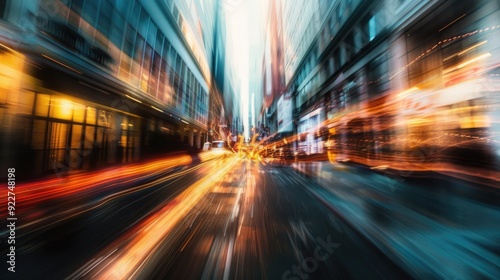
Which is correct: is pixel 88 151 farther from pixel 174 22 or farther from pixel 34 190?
pixel 174 22

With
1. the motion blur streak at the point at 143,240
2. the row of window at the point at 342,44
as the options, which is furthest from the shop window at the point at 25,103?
the row of window at the point at 342,44

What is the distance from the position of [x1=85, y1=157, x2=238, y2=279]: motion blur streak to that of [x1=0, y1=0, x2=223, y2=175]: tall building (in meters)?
5.37

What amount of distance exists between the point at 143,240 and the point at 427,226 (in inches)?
227

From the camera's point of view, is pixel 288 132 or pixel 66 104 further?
pixel 288 132

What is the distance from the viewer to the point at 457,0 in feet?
29.4

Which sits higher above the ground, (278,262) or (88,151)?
(88,151)

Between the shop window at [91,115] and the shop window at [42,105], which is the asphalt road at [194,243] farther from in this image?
the shop window at [91,115]

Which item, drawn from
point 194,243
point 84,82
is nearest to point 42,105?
point 84,82

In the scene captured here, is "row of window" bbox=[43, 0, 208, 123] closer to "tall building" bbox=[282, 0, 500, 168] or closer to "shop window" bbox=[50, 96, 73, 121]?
"shop window" bbox=[50, 96, 73, 121]

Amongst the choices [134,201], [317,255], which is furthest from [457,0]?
[134,201]

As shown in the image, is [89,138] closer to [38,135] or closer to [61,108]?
[61,108]

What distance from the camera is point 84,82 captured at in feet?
36.1

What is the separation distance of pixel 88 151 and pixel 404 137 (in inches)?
689

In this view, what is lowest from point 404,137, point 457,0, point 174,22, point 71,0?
point 404,137
